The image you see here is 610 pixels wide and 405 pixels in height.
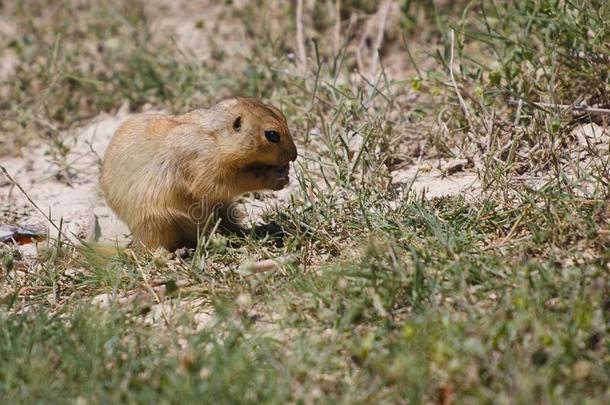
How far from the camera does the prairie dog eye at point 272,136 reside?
4625 mm

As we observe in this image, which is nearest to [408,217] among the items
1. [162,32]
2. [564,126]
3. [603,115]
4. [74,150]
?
[564,126]

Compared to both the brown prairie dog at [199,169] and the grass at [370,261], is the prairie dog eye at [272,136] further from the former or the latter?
the grass at [370,261]

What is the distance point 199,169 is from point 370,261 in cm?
122

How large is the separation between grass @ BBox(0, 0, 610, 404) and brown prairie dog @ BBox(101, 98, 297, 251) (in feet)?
0.67

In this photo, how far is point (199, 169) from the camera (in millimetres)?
4672

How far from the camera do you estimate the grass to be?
3.10 meters

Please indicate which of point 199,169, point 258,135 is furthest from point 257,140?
point 199,169

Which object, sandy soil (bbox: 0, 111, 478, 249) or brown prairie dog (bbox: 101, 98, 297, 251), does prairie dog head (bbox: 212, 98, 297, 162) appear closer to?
brown prairie dog (bbox: 101, 98, 297, 251)

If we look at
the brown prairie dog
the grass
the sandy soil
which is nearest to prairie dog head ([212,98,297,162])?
the brown prairie dog

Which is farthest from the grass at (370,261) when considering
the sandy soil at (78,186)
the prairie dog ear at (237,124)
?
the prairie dog ear at (237,124)

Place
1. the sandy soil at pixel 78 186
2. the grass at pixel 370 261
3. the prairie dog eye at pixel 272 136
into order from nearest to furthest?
the grass at pixel 370 261
the prairie dog eye at pixel 272 136
the sandy soil at pixel 78 186

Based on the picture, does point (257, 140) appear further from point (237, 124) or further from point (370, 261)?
point (370, 261)

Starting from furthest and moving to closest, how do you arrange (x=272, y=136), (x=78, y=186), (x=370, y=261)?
1. (x=78, y=186)
2. (x=272, y=136)
3. (x=370, y=261)

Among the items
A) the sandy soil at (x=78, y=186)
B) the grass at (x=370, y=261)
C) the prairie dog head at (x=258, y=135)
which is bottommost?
the sandy soil at (x=78, y=186)
